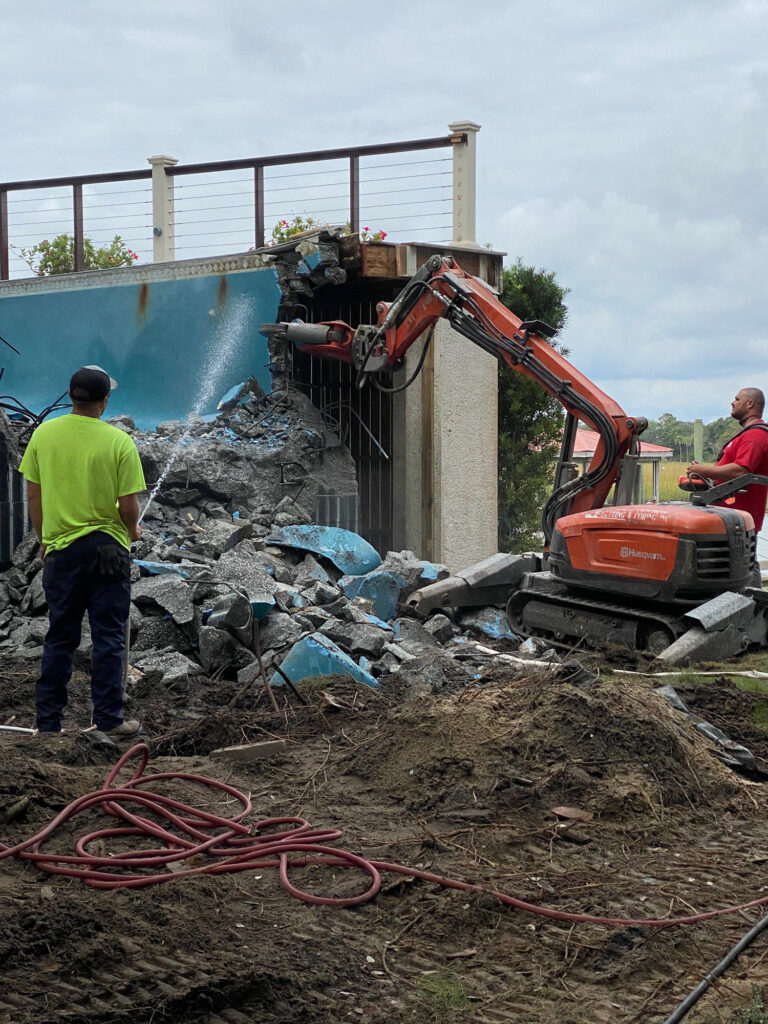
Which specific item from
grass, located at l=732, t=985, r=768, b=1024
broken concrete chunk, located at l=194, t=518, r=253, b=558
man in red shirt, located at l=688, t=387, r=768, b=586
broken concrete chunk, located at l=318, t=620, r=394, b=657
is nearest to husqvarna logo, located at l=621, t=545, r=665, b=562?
man in red shirt, located at l=688, t=387, r=768, b=586

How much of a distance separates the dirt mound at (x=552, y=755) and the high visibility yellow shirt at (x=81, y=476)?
6.25 ft

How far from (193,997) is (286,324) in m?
9.98

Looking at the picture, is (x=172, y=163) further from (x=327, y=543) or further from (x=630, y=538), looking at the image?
(x=630, y=538)

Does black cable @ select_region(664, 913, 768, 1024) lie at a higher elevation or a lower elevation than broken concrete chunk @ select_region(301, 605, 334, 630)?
lower

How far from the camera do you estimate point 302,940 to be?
3.71 meters

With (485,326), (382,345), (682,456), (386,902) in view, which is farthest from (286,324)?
(682,456)

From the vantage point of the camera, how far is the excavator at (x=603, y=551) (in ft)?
28.7

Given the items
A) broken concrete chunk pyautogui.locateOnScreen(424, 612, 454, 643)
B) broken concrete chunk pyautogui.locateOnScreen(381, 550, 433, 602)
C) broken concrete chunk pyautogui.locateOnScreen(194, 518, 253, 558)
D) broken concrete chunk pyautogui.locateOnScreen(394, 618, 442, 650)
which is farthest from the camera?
broken concrete chunk pyautogui.locateOnScreen(381, 550, 433, 602)

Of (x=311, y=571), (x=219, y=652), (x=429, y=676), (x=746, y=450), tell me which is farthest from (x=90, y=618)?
(x=746, y=450)

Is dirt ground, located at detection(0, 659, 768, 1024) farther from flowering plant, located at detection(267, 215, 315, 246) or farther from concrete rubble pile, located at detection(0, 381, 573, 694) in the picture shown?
flowering plant, located at detection(267, 215, 315, 246)

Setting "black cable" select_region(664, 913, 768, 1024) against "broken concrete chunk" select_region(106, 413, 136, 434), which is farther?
"broken concrete chunk" select_region(106, 413, 136, 434)

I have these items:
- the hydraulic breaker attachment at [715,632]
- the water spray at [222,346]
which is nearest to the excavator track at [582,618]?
the hydraulic breaker attachment at [715,632]

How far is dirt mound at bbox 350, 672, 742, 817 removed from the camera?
5223mm

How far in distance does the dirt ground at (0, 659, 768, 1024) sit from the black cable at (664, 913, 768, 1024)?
0.12ft
